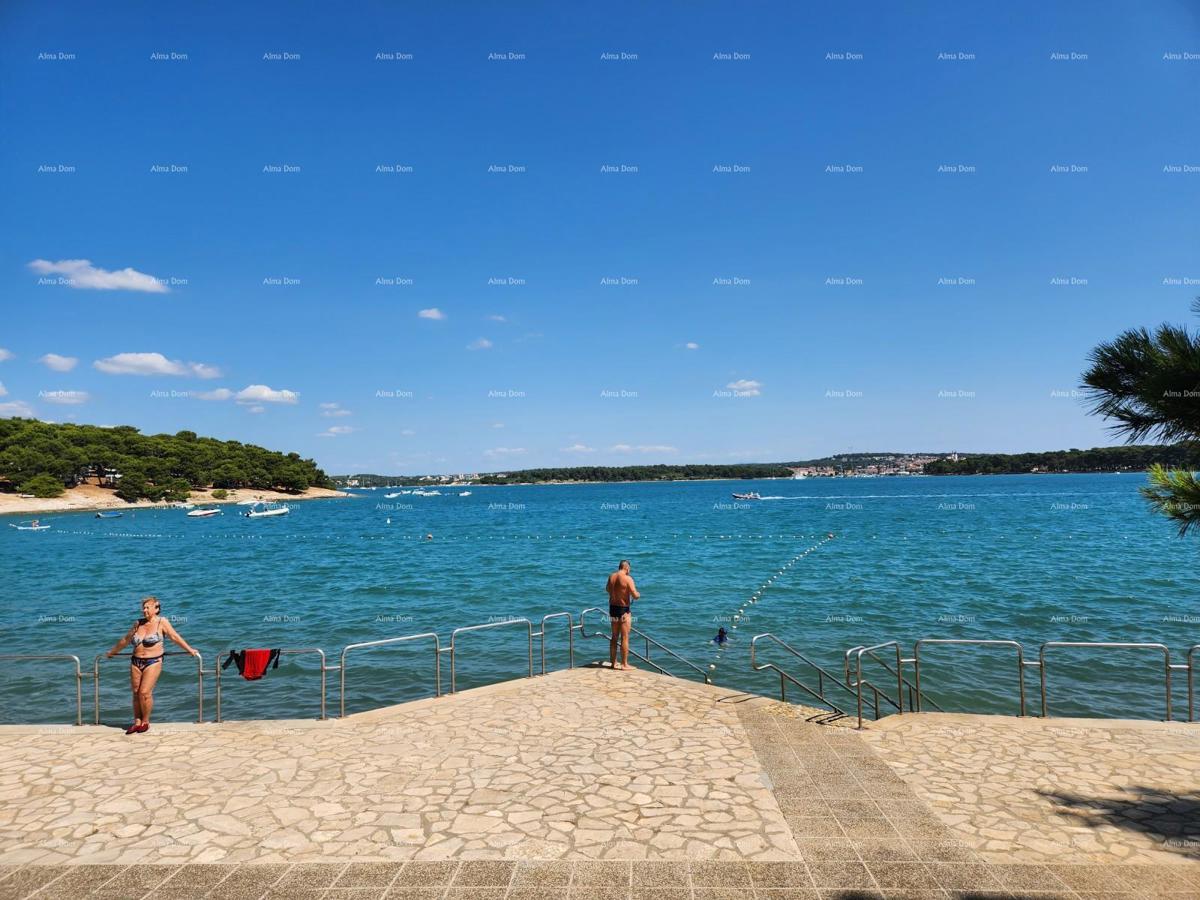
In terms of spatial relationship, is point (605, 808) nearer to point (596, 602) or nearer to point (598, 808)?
point (598, 808)

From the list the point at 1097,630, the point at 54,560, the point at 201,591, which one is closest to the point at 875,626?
the point at 1097,630

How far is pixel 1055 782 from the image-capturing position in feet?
23.2

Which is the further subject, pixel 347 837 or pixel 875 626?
pixel 875 626

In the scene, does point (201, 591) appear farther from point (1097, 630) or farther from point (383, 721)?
point (1097, 630)

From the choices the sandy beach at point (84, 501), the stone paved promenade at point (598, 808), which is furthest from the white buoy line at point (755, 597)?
the sandy beach at point (84, 501)

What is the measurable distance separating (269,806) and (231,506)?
128323 millimetres

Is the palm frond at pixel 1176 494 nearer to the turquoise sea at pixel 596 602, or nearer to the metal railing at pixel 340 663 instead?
the metal railing at pixel 340 663

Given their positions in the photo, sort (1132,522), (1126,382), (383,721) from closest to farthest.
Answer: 1. (1126,382)
2. (383,721)
3. (1132,522)

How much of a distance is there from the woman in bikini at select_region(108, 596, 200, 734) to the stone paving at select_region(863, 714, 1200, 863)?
967 centimetres

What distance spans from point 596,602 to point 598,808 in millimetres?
20239

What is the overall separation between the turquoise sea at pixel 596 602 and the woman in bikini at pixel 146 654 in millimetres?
4717

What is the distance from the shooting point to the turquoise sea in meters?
15.3

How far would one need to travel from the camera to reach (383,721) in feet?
31.1

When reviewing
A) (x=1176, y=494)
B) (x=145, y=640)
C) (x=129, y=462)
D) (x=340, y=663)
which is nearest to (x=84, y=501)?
(x=129, y=462)
